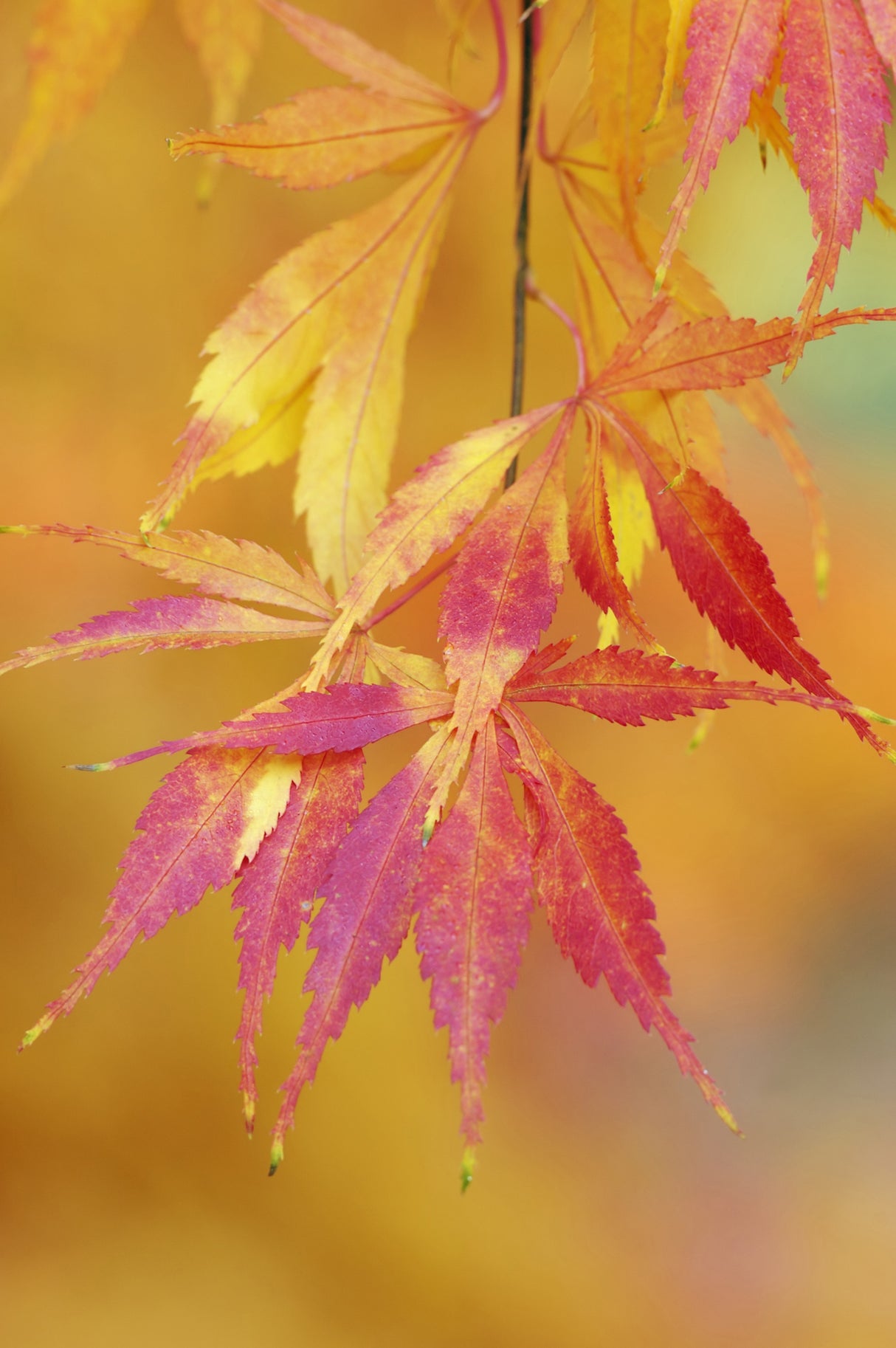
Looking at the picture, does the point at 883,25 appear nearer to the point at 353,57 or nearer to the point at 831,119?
the point at 831,119

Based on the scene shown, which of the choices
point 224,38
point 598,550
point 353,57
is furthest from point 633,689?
point 224,38

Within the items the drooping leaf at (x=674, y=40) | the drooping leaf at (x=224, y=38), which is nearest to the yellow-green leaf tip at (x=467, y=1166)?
the drooping leaf at (x=674, y=40)

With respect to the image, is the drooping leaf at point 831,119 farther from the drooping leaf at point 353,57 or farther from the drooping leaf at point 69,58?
the drooping leaf at point 69,58

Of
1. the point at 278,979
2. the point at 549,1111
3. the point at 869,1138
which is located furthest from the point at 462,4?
the point at 869,1138

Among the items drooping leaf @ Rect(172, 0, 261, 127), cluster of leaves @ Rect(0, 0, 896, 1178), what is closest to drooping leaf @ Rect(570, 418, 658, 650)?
cluster of leaves @ Rect(0, 0, 896, 1178)

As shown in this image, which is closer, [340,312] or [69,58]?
[340,312]

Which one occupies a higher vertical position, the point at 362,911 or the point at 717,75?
the point at 717,75
